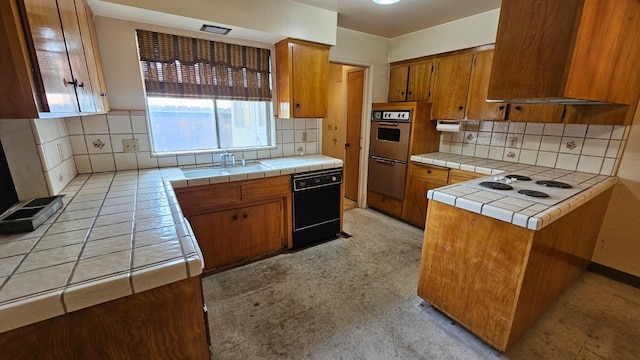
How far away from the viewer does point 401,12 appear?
8.73ft

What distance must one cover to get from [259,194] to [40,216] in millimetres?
1399

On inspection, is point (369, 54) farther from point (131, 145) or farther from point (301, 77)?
point (131, 145)

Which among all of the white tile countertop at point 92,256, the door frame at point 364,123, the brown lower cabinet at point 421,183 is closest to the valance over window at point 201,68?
the door frame at point 364,123

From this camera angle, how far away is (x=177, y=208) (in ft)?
4.46

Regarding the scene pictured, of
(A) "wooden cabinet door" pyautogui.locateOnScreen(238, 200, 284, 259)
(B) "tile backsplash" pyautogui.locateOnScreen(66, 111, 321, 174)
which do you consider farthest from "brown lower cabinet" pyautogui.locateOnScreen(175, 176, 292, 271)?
(B) "tile backsplash" pyautogui.locateOnScreen(66, 111, 321, 174)

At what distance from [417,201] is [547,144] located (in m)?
1.37

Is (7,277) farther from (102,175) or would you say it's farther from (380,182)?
(380,182)

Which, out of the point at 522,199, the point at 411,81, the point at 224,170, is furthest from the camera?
the point at 411,81

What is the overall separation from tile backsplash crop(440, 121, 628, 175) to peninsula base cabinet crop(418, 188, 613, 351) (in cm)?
71

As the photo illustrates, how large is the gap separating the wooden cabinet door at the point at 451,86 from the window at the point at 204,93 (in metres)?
1.97

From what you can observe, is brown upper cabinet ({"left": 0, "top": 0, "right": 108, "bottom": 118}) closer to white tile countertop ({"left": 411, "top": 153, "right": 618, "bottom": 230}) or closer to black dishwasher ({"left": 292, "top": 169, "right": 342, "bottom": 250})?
black dishwasher ({"left": 292, "top": 169, "right": 342, "bottom": 250})

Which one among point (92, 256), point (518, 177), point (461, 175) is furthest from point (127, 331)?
point (461, 175)

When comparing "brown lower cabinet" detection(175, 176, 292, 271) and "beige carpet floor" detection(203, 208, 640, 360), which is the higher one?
"brown lower cabinet" detection(175, 176, 292, 271)

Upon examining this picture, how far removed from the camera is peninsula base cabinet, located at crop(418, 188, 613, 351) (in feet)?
4.72
